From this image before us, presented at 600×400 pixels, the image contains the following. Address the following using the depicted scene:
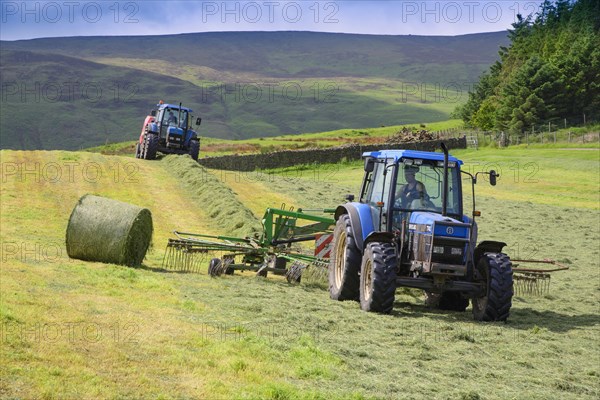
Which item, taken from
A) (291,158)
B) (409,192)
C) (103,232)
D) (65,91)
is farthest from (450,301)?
(65,91)

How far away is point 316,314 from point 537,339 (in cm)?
292

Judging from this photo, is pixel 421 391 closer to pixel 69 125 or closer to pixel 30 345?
pixel 30 345

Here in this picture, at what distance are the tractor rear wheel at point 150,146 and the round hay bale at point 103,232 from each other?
66.1 feet

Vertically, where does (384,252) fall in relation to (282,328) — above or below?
above

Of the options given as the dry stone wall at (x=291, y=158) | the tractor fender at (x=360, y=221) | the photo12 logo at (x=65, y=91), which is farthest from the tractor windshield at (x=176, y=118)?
the photo12 logo at (x=65, y=91)

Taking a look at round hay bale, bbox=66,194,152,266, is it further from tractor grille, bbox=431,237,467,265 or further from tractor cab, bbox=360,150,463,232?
tractor grille, bbox=431,237,467,265

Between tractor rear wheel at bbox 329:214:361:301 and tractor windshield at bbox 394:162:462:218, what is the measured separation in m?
0.98

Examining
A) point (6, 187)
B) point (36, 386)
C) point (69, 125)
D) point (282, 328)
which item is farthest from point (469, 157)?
point (69, 125)

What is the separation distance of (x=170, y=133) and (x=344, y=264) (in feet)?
75.3

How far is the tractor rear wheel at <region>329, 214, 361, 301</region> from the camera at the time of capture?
42.7 feet

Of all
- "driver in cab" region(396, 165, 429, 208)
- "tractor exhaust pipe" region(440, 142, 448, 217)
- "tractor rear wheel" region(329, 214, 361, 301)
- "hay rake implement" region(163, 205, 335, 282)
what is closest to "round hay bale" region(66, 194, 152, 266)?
"hay rake implement" region(163, 205, 335, 282)

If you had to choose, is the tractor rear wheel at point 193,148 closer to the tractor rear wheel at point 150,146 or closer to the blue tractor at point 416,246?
the tractor rear wheel at point 150,146

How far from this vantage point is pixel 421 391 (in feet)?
27.0

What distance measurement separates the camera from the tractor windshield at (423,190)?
12.7 m
